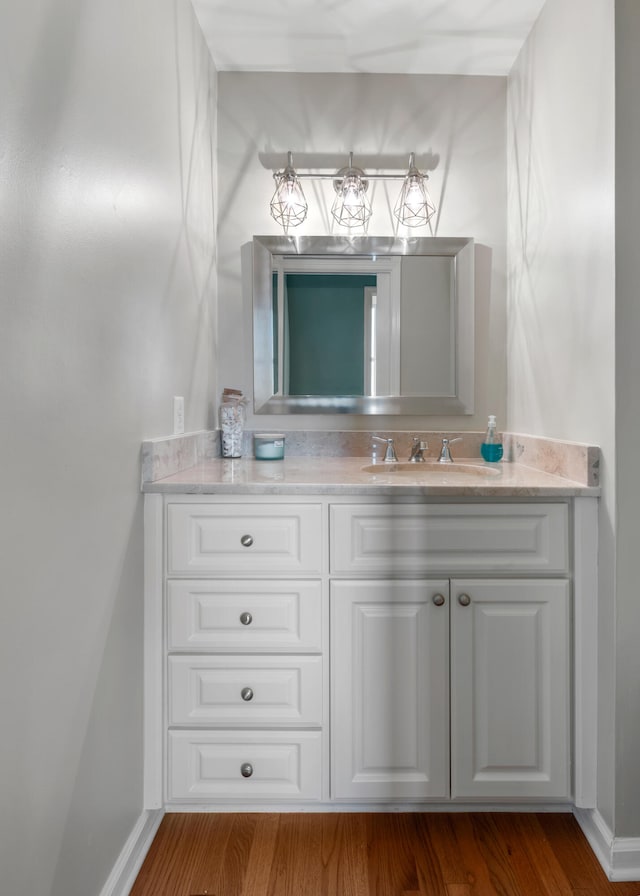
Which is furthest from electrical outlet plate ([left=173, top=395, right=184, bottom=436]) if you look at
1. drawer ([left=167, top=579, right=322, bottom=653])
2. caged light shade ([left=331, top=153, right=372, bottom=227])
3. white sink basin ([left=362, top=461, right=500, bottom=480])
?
caged light shade ([left=331, top=153, right=372, bottom=227])

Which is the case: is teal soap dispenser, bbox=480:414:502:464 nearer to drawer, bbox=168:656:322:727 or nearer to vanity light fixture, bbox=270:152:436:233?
vanity light fixture, bbox=270:152:436:233

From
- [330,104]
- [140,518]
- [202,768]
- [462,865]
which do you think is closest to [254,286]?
[330,104]

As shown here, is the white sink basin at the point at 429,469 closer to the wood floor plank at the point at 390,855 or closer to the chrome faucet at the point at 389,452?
the chrome faucet at the point at 389,452

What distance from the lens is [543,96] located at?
180 centimetres

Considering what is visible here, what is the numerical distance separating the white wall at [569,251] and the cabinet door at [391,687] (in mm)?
397

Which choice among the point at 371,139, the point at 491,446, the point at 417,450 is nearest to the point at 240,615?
the point at 417,450

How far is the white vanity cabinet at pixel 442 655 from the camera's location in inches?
58.2

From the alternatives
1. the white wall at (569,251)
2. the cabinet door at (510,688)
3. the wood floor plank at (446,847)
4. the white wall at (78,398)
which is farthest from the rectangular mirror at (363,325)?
the wood floor plank at (446,847)

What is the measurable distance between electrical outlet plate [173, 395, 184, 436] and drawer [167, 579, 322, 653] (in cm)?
47

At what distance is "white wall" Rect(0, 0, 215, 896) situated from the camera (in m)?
0.87

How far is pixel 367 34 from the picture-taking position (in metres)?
1.97

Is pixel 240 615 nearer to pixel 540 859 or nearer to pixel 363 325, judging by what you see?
pixel 540 859

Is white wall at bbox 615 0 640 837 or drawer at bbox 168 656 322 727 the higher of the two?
white wall at bbox 615 0 640 837

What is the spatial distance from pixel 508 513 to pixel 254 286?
50.5 inches
